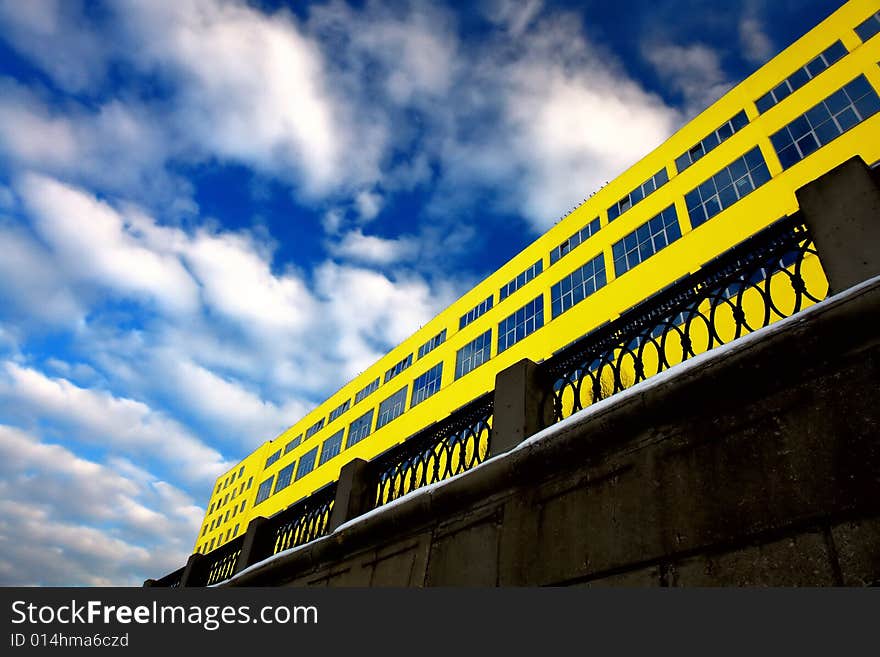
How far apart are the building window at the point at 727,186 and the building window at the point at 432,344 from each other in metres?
19.3

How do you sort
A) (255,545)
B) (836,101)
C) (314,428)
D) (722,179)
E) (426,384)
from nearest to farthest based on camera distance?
(255,545) < (836,101) < (722,179) < (426,384) < (314,428)

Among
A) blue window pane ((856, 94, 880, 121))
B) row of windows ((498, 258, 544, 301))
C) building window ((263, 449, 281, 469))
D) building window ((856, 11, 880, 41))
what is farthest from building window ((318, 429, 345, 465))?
building window ((856, 11, 880, 41))

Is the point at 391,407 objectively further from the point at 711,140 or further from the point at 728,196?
the point at 711,140

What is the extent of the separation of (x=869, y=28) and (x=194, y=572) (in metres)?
31.4

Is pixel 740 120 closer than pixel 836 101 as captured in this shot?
No

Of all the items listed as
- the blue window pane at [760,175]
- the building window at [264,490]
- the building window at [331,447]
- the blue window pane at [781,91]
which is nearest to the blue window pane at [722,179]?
the blue window pane at [760,175]

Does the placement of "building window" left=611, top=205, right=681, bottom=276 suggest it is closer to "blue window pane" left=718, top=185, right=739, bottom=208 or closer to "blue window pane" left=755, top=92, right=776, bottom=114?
"blue window pane" left=718, top=185, right=739, bottom=208

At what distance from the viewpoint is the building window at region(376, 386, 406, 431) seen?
4139 cm

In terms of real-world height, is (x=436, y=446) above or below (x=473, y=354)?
below

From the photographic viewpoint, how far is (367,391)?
47375 mm

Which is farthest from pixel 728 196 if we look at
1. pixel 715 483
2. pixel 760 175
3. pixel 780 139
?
pixel 715 483

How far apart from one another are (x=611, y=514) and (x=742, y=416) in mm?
1293

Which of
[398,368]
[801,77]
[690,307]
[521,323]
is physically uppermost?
[801,77]

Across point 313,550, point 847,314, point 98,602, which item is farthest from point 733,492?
point 313,550
